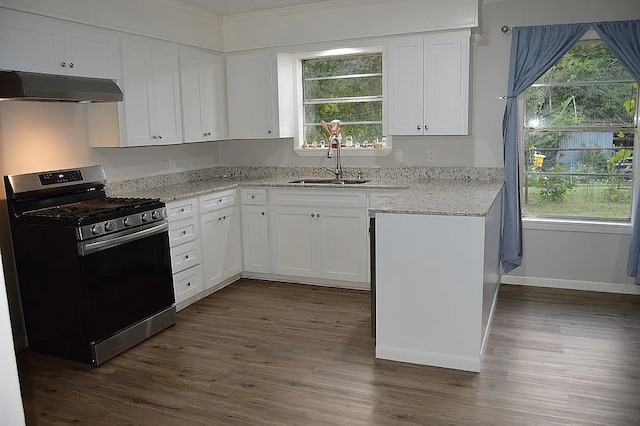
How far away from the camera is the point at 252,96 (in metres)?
5.06

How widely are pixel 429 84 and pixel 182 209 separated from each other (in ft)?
7.42

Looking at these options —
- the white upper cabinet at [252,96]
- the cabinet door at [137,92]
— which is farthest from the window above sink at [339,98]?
the cabinet door at [137,92]

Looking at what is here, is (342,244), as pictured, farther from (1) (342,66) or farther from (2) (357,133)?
(1) (342,66)

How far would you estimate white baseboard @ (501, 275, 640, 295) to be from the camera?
170 inches

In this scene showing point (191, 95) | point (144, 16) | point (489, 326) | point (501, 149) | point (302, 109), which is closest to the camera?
point (489, 326)

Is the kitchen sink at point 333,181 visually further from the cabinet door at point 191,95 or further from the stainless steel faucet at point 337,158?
the cabinet door at point 191,95

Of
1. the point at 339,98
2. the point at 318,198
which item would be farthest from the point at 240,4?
the point at 318,198

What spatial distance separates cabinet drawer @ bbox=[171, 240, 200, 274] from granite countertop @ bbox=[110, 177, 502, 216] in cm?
39

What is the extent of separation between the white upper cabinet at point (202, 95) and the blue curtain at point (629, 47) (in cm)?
326

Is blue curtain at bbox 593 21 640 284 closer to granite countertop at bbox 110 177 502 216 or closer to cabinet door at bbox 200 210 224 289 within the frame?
granite countertop at bbox 110 177 502 216

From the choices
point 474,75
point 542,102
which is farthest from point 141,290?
point 542,102

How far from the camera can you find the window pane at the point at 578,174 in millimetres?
4320

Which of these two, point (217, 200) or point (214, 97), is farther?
point (214, 97)

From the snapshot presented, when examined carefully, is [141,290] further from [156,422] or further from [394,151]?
[394,151]
